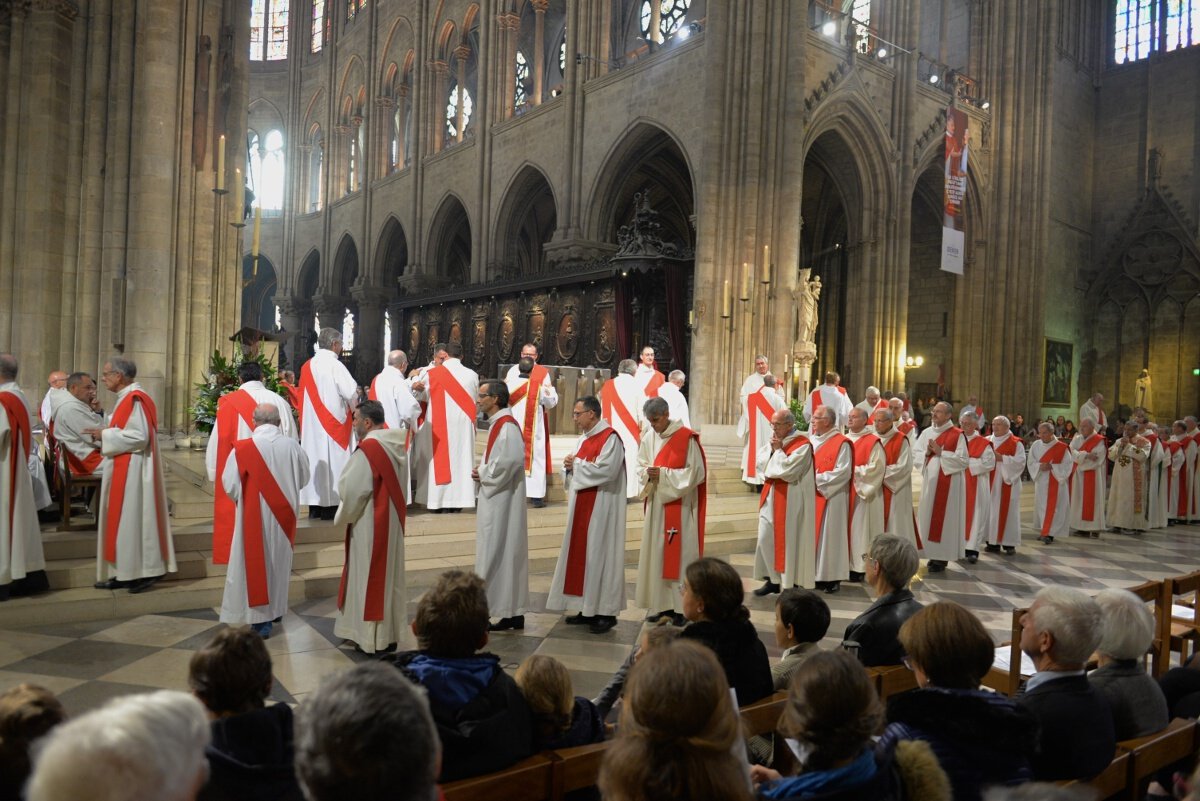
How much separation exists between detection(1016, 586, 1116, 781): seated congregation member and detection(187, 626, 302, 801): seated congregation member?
2.01 meters

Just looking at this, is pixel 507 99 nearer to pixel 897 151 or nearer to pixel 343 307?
pixel 897 151

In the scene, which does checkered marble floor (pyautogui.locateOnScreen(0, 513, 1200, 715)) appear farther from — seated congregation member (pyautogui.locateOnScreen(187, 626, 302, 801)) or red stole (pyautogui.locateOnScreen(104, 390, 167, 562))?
seated congregation member (pyautogui.locateOnScreen(187, 626, 302, 801))

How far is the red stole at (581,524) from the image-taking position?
242 inches

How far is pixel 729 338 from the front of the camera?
16.0 m

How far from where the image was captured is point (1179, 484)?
13914 millimetres

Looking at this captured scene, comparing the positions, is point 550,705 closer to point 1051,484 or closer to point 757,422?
point 757,422

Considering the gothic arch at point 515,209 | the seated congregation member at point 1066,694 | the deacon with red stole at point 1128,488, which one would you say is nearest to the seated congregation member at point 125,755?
the seated congregation member at point 1066,694

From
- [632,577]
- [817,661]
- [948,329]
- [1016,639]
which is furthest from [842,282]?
[817,661]

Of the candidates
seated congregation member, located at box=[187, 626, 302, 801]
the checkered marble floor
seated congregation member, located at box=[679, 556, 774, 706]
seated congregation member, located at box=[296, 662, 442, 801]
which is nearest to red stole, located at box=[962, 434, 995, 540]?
the checkered marble floor

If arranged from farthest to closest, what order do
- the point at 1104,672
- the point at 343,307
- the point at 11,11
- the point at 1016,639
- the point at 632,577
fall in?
the point at 343,307
the point at 11,11
the point at 632,577
the point at 1016,639
the point at 1104,672

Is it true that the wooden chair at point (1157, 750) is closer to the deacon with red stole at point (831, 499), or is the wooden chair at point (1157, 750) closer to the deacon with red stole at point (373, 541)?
the deacon with red stole at point (373, 541)

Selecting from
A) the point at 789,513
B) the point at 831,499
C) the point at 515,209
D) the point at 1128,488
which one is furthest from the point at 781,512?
the point at 515,209

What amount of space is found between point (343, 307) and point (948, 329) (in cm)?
2144

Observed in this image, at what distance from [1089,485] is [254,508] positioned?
Answer: 11.3m
